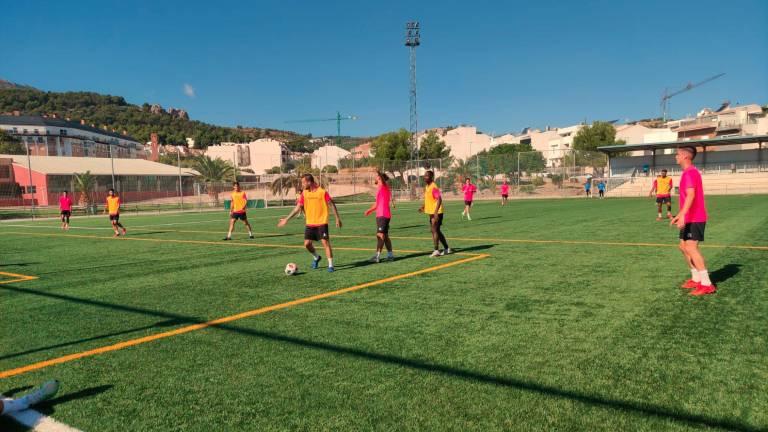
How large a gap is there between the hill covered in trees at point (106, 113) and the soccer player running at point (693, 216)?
173051mm

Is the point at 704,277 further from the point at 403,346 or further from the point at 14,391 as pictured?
the point at 14,391

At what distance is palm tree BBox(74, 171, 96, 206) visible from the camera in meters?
42.3

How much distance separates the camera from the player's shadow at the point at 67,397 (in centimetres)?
372

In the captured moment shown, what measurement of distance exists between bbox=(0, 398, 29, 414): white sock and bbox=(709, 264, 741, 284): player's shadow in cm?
847

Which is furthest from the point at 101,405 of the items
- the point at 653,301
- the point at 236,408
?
Result: the point at 653,301

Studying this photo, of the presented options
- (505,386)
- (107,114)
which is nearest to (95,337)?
(505,386)

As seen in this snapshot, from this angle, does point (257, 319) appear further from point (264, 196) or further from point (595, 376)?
point (264, 196)

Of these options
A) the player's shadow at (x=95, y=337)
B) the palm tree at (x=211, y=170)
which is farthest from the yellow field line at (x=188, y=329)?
the palm tree at (x=211, y=170)

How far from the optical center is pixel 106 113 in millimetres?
A: 172875

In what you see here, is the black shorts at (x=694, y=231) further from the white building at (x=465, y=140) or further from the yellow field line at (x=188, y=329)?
the white building at (x=465, y=140)

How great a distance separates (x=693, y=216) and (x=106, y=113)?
196 m

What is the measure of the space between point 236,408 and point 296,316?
2563mm

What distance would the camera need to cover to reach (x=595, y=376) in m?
4.07

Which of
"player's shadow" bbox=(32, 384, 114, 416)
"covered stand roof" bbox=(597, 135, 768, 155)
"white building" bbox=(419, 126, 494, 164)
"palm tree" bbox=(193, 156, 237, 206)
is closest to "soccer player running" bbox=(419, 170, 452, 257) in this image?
"player's shadow" bbox=(32, 384, 114, 416)
